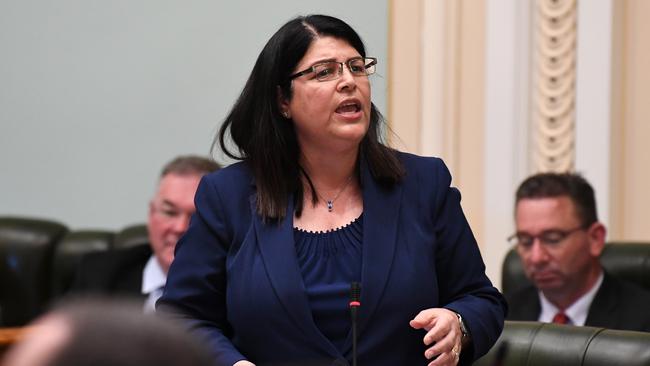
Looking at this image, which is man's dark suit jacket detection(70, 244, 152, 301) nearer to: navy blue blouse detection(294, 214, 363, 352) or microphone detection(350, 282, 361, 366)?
navy blue blouse detection(294, 214, 363, 352)

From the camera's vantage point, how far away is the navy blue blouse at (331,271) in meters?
2.49

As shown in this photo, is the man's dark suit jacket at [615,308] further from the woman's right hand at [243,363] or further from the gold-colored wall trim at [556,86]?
the woman's right hand at [243,363]

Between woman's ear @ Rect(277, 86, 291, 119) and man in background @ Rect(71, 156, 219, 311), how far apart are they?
1.52m

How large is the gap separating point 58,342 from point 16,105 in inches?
216

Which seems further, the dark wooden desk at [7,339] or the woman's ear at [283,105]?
the dark wooden desk at [7,339]

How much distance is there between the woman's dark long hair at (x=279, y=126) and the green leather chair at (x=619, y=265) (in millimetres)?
1603

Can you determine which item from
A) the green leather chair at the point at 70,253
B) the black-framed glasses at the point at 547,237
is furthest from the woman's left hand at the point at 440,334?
the green leather chair at the point at 70,253

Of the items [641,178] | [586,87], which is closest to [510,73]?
[586,87]

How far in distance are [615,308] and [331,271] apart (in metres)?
1.64

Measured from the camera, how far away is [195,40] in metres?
5.72

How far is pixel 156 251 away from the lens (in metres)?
4.31

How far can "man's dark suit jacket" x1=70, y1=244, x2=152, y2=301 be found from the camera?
14.6ft

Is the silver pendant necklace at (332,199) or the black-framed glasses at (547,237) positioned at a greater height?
the silver pendant necklace at (332,199)

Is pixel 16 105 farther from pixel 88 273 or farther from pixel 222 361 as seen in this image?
pixel 222 361
